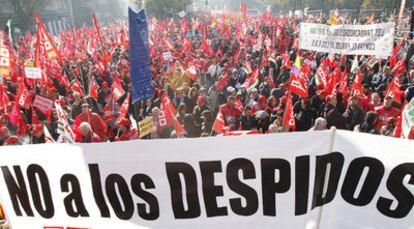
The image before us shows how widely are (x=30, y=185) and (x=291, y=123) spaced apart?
439cm

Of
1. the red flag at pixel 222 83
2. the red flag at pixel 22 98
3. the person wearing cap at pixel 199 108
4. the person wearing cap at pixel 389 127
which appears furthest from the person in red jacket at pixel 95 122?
the person wearing cap at pixel 389 127

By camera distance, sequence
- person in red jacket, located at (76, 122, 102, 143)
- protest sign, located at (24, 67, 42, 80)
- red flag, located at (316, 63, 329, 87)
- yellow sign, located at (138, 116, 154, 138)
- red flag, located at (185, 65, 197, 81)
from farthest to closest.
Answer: red flag, located at (185, 65, 197, 81), protest sign, located at (24, 67, 42, 80), red flag, located at (316, 63, 329, 87), person in red jacket, located at (76, 122, 102, 143), yellow sign, located at (138, 116, 154, 138)

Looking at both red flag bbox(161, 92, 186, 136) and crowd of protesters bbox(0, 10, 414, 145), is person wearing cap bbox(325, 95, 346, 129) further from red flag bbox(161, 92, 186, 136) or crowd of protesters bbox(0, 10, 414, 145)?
red flag bbox(161, 92, 186, 136)

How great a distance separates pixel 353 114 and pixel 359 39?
1.91 meters

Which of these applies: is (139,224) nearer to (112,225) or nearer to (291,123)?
(112,225)

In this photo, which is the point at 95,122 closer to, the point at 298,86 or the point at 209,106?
the point at 209,106

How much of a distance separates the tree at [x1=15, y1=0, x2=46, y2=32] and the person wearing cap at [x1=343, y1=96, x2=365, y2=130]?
45.1m

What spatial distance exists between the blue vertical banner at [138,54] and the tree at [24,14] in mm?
44974

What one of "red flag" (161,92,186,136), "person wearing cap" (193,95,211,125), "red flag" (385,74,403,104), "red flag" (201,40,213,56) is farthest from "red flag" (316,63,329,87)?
"red flag" (201,40,213,56)

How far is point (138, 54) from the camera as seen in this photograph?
18.4 ft

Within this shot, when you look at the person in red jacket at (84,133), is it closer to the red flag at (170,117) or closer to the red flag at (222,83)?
the red flag at (170,117)

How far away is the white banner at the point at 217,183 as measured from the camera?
9.64 feet

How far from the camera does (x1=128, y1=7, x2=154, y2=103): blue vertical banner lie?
552 cm

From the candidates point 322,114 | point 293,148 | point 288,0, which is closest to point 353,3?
point 288,0
